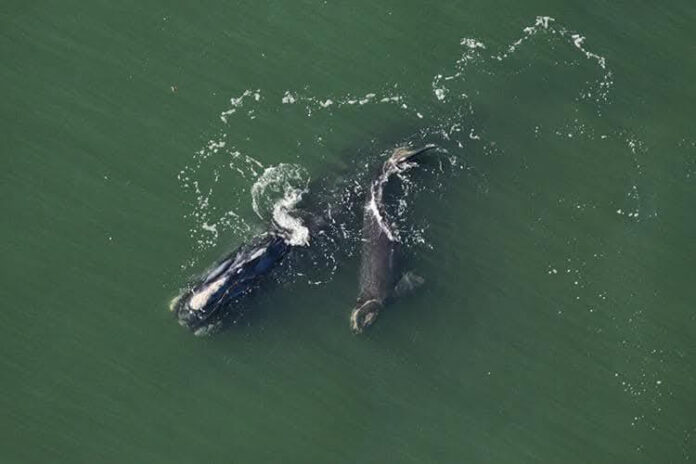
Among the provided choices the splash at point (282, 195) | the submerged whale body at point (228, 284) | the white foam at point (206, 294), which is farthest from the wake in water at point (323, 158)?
the white foam at point (206, 294)

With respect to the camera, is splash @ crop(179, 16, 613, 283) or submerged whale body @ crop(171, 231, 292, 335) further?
splash @ crop(179, 16, 613, 283)

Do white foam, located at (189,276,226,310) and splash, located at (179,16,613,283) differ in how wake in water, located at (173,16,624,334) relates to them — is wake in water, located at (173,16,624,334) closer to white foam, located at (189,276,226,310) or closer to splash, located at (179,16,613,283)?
splash, located at (179,16,613,283)

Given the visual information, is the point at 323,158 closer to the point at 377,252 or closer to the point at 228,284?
the point at 377,252

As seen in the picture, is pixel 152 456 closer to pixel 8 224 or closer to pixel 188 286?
pixel 188 286

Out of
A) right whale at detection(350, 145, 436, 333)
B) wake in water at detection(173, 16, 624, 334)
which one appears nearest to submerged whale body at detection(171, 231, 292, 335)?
wake in water at detection(173, 16, 624, 334)

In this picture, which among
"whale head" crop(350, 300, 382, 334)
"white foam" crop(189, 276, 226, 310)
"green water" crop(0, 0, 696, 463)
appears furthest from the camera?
"whale head" crop(350, 300, 382, 334)

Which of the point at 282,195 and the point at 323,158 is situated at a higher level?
the point at 323,158

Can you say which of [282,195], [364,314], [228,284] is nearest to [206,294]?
[228,284]

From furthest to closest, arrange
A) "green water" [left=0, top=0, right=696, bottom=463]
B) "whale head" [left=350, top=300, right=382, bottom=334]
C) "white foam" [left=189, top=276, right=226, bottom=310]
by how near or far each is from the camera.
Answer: "whale head" [left=350, top=300, right=382, bottom=334], "green water" [left=0, top=0, right=696, bottom=463], "white foam" [left=189, top=276, right=226, bottom=310]
